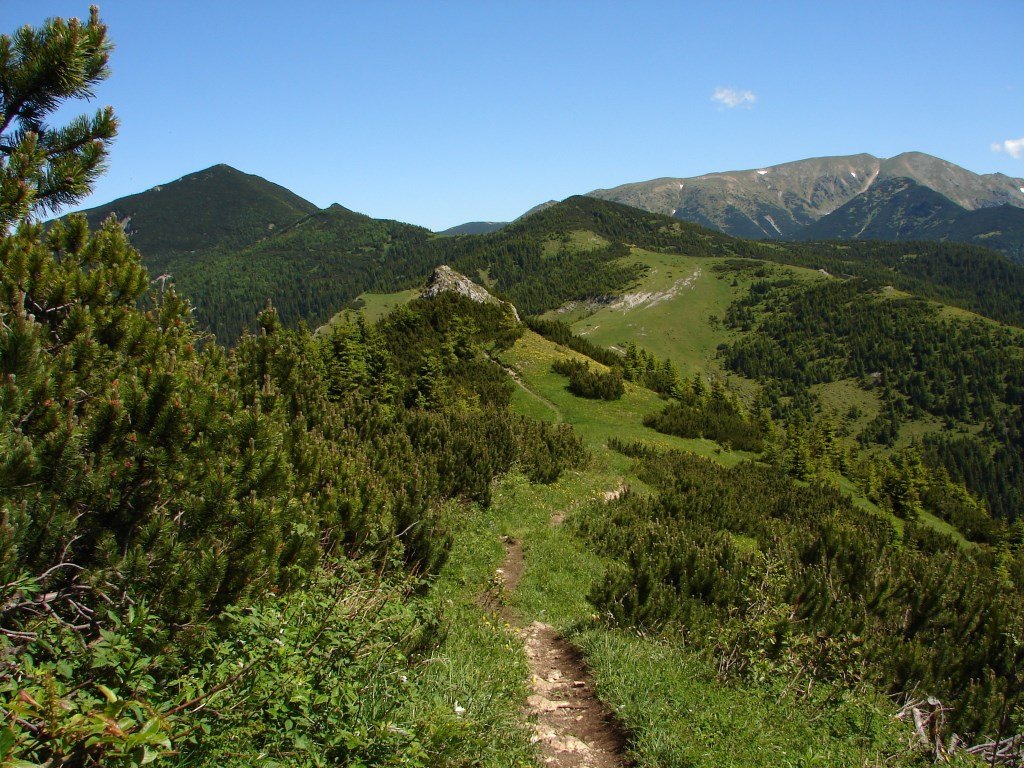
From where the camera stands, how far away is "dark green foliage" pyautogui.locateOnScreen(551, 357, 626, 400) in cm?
2792

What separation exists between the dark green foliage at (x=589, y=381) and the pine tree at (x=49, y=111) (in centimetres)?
2370

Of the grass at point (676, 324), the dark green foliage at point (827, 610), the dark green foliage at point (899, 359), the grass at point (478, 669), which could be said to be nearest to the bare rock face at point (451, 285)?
the dark green foliage at point (827, 610)

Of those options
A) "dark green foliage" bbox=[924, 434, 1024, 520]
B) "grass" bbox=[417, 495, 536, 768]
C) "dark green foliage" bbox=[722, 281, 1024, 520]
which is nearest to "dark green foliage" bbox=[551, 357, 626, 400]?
"grass" bbox=[417, 495, 536, 768]

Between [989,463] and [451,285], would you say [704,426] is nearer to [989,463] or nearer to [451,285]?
[451,285]

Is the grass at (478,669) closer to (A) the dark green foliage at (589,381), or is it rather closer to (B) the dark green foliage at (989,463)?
(A) the dark green foliage at (589,381)

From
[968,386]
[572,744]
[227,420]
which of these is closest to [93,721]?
[227,420]

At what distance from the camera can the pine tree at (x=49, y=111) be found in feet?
16.2

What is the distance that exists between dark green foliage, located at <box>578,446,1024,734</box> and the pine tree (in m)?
8.23

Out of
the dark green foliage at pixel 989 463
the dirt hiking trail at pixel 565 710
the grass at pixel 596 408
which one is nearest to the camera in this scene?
the dirt hiking trail at pixel 565 710

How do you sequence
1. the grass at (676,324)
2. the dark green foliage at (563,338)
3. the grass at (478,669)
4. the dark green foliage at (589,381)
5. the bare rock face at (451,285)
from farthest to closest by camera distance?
A: the grass at (676,324), the bare rock face at (451,285), the dark green foliage at (563,338), the dark green foliage at (589,381), the grass at (478,669)

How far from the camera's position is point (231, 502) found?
4289 millimetres

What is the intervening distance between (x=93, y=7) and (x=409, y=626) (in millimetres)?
6494

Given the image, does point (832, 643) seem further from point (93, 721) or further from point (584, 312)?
point (584, 312)

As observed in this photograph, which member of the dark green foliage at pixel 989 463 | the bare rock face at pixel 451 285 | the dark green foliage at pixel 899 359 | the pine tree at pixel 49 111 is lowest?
the dark green foliage at pixel 989 463
